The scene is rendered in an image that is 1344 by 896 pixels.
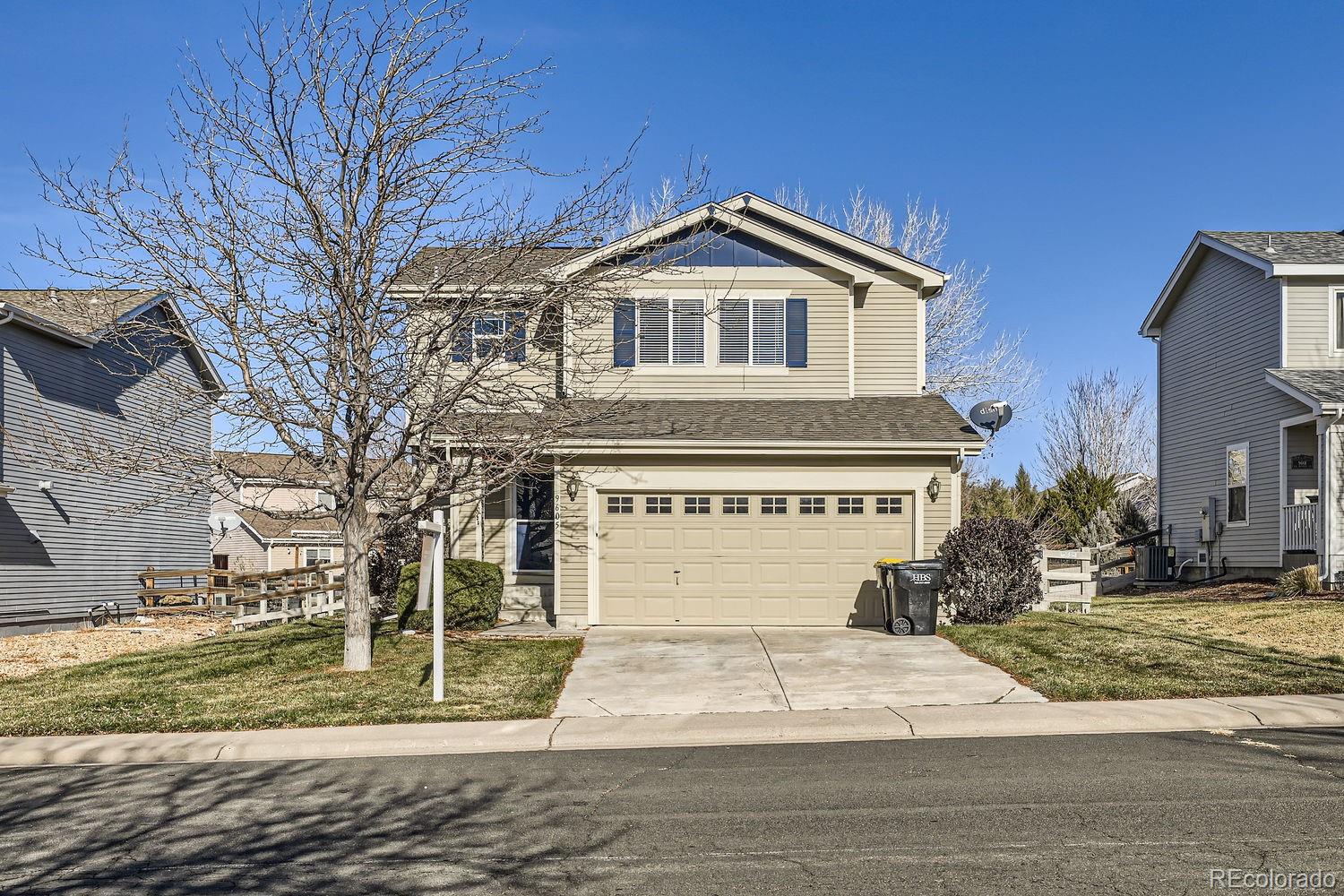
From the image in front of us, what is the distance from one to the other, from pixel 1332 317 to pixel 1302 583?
6.27m

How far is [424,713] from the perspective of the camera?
424 inches

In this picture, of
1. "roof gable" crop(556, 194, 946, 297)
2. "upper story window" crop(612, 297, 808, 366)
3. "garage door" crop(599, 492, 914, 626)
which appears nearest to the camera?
"garage door" crop(599, 492, 914, 626)

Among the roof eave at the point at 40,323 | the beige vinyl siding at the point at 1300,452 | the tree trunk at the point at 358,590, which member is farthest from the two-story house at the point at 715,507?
the beige vinyl siding at the point at 1300,452

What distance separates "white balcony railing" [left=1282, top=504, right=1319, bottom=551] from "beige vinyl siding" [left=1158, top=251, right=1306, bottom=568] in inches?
20.9

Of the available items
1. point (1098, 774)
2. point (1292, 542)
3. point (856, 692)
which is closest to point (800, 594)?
point (856, 692)

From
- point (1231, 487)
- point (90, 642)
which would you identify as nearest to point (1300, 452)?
point (1231, 487)

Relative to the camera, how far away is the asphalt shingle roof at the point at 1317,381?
20328 mm

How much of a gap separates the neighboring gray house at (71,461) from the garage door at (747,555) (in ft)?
23.2

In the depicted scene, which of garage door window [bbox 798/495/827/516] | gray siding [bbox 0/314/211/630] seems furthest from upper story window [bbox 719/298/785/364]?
gray siding [bbox 0/314/211/630]

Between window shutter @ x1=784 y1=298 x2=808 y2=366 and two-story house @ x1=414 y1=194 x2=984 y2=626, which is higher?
window shutter @ x1=784 y1=298 x2=808 y2=366

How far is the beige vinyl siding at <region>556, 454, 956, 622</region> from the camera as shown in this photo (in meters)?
16.8

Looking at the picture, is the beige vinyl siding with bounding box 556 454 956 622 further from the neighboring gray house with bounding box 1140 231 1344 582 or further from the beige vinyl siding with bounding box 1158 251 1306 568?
the beige vinyl siding with bounding box 1158 251 1306 568

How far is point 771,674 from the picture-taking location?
41.9 feet

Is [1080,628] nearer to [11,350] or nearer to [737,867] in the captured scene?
[737,867]
